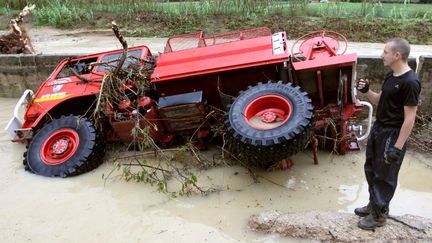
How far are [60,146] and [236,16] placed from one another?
792cm

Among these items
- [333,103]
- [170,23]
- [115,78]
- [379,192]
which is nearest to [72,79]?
[115,78]

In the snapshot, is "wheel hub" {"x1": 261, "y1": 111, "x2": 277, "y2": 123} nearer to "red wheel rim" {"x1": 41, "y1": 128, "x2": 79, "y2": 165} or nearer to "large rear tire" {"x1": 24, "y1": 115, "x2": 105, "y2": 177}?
"large rear tire" {"x1": 24, "y1": 115, "x2": 105, "y2": 177}

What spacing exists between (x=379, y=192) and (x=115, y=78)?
354cm

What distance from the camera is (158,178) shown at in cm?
541

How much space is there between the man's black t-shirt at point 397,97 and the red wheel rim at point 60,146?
3.82m

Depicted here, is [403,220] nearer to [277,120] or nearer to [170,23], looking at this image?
[277,120]


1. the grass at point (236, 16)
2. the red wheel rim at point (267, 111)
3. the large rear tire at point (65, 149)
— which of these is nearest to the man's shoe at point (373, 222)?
the red wheel rim at point (267, 111)

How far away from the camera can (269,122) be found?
480cm

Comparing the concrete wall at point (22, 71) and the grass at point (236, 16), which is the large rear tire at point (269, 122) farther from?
the grass at point (236, 16)

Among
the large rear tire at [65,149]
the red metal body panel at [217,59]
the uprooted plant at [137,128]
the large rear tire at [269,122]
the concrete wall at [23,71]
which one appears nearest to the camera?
the large rear tire at [269,122]

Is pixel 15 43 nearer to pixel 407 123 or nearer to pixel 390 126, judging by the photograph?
pixel 390 126

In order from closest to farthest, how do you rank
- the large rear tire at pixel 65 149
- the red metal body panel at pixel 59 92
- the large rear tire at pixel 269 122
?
the large rear tire at pixel 269 122, the large rear tire at pixel 65 149, the red metal body panel at pixel 59 92

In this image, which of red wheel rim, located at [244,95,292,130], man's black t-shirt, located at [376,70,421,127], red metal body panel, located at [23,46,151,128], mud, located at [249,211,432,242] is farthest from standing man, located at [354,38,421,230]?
red metal body panel, located at [23,46,151,128]

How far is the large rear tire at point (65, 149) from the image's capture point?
18.1 ft
